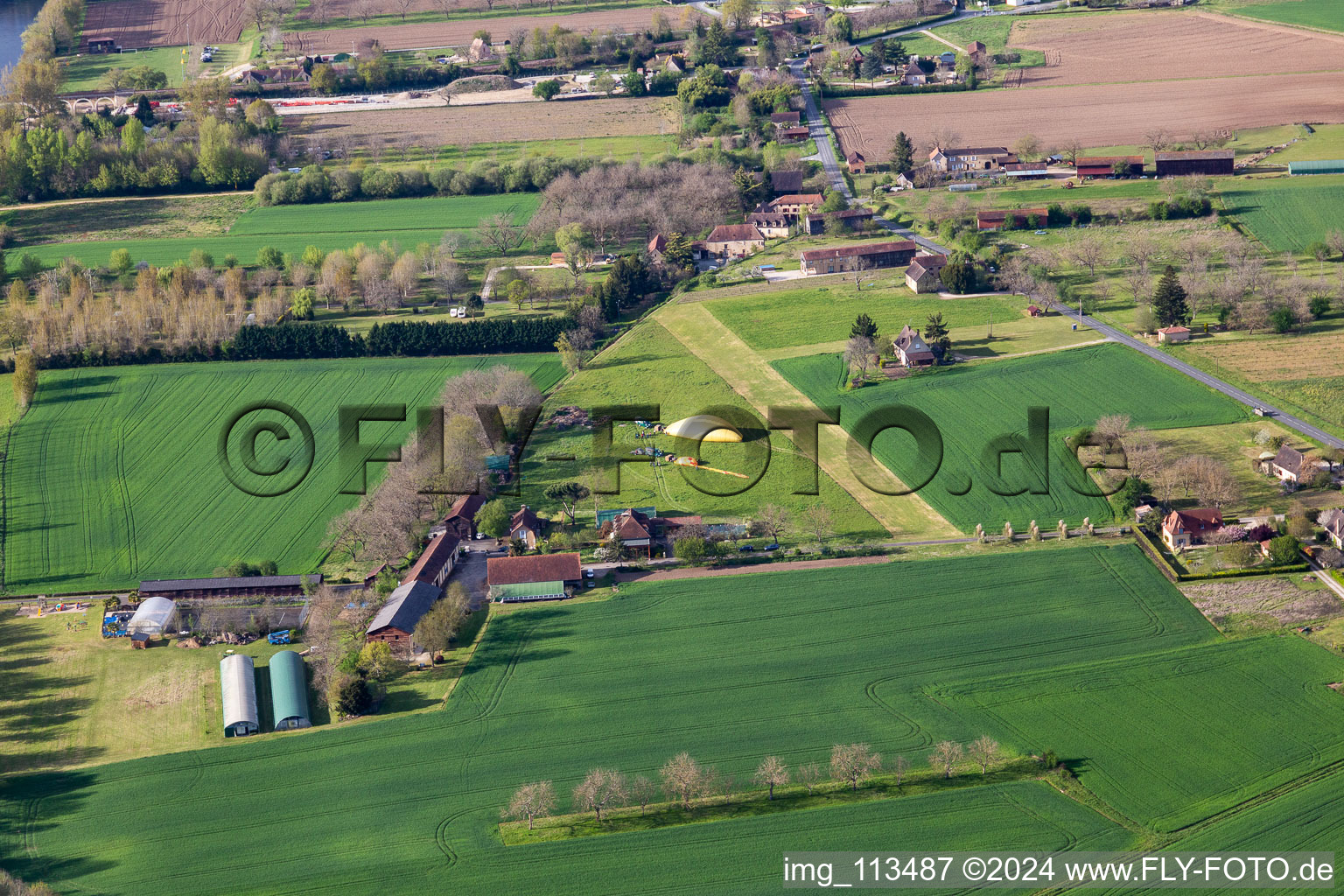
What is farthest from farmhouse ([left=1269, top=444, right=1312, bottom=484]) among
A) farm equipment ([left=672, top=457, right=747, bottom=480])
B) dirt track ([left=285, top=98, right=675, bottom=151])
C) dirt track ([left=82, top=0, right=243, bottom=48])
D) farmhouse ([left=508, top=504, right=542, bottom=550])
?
dirt track ([left=82, top=0, right=243, bottom=48])

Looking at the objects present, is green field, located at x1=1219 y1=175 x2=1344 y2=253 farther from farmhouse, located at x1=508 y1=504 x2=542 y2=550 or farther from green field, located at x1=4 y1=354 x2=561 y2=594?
farmhouse, located at x1=508 y1=504 x2=542 y2=550

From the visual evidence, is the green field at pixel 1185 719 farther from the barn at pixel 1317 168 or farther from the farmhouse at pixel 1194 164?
the barn at pixel 1317 168

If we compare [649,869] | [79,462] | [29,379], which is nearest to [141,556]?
[79,462]

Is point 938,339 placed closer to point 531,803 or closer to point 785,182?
point 785,182

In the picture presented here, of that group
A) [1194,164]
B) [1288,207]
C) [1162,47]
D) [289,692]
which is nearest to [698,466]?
[289,692]

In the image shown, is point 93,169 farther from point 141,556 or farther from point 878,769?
point 878,769

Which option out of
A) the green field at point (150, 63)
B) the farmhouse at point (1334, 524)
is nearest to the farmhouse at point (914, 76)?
the green field at point (150, 63)
